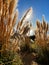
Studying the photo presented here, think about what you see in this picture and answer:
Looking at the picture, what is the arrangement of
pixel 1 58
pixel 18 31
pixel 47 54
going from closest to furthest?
1. pixel 1 58
2. pixel 18 31
3. pixel 47 54

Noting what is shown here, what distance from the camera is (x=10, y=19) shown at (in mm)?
5812

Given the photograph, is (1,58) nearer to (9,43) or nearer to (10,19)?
(9,43)

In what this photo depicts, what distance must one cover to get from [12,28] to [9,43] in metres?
0.38

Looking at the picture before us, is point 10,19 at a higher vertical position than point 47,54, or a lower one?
higher

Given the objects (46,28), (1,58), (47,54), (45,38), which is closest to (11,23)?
(1,58)

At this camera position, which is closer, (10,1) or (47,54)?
(10,1)

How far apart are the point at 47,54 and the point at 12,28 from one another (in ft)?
13.3

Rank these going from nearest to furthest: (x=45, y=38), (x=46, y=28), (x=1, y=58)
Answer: (x=1, y=58) < (x=45, y=38) < (x=46, y=28)

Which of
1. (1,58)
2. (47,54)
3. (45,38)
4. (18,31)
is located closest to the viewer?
(1,58)

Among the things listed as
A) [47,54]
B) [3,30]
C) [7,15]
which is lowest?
[47,54]

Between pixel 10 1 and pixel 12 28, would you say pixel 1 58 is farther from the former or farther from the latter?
pixel 10 1

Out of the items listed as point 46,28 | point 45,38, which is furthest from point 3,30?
point 46,28

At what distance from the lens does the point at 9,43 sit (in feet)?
19.3

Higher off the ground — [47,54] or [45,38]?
[45,38]
